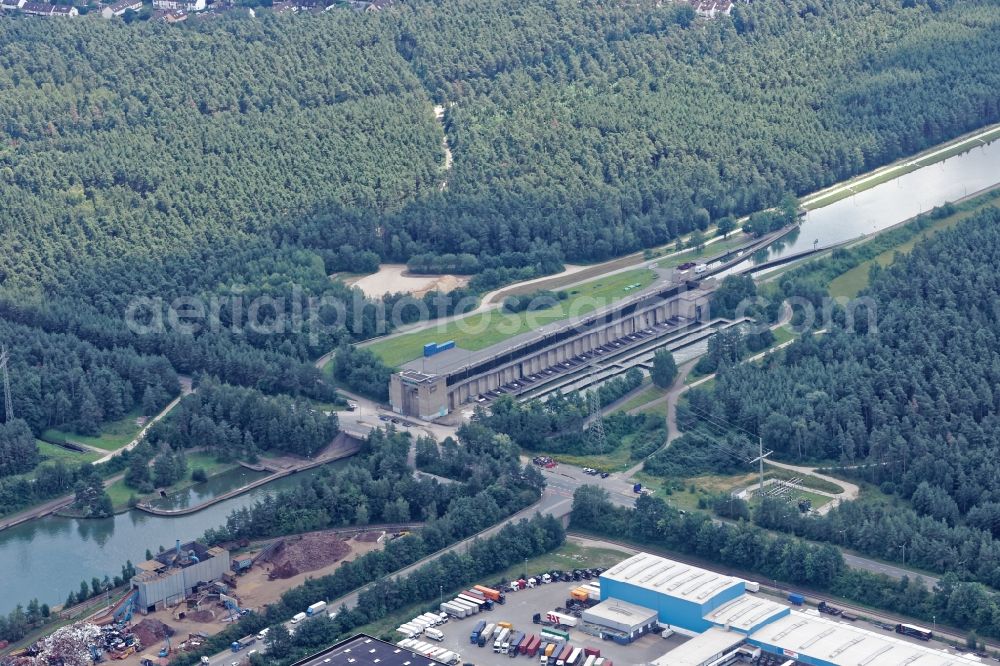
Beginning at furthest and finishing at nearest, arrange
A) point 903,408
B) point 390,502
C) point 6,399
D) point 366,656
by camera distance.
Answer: point 6,399 → point 903,408 → point 390,502 → point 366,656

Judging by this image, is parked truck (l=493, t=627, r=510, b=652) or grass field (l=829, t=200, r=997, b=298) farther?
grass field (l=829, t=200, r=997, b=298)

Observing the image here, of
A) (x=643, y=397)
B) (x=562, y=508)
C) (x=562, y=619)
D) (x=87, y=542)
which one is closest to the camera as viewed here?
(x=562, y=619)

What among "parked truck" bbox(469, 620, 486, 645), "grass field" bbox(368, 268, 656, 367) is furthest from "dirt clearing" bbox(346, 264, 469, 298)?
"parked truck" bbox(469, 620, 486, 645)

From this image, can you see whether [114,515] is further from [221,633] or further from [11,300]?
[11,300]

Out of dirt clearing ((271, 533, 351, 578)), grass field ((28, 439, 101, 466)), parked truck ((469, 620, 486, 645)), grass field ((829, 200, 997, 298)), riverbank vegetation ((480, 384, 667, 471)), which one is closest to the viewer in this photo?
parked truck ((469, 620, 486, 645))

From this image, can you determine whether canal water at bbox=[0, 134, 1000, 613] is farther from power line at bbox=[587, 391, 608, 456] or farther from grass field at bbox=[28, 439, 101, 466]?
power line at bbox=[587, 391, 608, 456]

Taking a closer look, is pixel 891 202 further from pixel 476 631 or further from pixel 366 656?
pixel 366 656

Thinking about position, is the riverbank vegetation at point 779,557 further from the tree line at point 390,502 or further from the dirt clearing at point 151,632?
the dirt clearing at point 151,632

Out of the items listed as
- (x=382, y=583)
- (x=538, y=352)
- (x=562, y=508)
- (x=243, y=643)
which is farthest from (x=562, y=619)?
(x=538, y=352)
